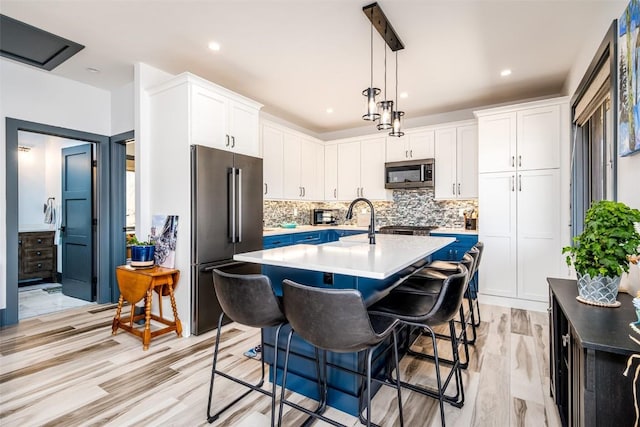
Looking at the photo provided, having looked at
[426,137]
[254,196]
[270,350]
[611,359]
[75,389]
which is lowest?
[75,389]

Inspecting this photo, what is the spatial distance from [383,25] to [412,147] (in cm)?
260

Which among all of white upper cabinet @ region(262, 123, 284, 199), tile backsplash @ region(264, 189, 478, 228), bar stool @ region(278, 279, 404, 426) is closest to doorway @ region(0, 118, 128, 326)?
white upper cabinet @ region(262, 123, 284, 199)

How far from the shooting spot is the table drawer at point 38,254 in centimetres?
502

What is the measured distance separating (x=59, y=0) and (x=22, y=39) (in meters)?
0.88

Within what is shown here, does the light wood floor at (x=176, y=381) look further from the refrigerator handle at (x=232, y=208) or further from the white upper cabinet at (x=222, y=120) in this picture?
the white upper cabinet at (x=222, y=120)

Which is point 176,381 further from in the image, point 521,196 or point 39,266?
point 39,266

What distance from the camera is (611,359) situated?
1041 mm

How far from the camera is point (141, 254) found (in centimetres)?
307

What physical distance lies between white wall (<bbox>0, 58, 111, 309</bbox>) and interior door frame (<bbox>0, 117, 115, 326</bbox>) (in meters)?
0.04

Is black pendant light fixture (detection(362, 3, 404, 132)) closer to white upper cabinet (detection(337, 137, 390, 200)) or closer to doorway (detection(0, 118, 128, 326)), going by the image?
white upper cabinet (detection(337, 137, 390, 200))

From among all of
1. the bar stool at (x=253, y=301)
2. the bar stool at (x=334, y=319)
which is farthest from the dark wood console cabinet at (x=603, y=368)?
the bar stool at (x=253, y=301)

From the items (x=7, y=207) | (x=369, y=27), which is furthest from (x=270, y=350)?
(x=7, y=207)

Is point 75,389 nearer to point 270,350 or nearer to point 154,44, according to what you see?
point 270,350

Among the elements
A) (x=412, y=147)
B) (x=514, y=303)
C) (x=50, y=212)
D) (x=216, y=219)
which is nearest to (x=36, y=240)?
(x=50, y=212)
